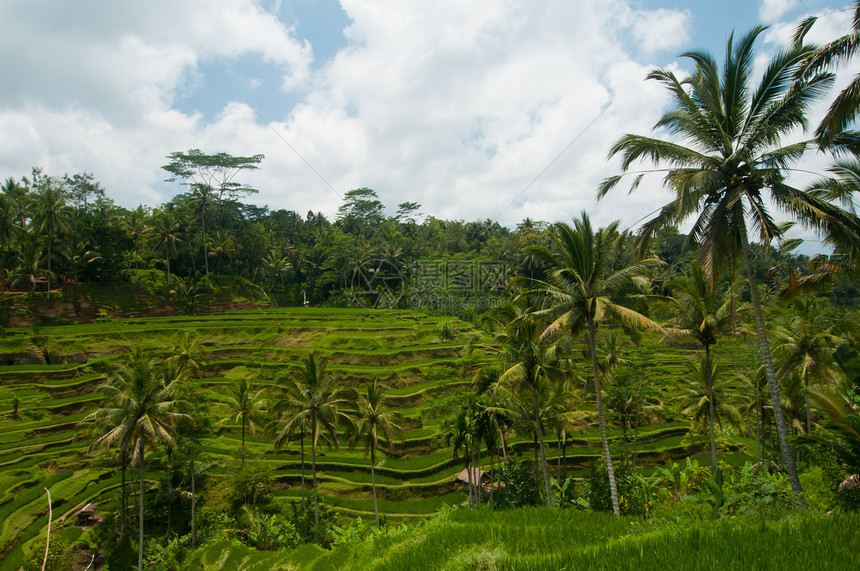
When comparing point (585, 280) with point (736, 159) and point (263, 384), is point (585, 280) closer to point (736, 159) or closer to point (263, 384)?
point (736, 159)

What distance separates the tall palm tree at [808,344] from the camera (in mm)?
15203

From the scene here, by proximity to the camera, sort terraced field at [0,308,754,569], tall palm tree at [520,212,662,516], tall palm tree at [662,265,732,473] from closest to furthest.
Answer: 1. tall palm tree at [520,212,662,516]
2. tall palm tree at [662,265,732,473]
3. terraced field at [0,308,754,569]

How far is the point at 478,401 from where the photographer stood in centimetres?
1803

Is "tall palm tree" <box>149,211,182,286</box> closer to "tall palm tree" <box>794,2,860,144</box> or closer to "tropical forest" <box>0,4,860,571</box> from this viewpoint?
"tropical forest" <box>0,4,860,571</box>

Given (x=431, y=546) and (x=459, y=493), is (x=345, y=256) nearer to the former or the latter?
(x=459, y=493)

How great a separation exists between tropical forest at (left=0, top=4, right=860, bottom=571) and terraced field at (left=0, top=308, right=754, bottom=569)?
18 centimetres

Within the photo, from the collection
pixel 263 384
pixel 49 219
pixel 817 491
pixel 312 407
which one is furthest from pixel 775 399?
pixel 49 219

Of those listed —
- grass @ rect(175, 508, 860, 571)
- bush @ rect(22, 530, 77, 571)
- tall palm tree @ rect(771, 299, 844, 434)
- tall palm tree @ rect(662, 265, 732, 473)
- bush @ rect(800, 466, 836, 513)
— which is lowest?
bush @ rect(22, 530, 77, 571)

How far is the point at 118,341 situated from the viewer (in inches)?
1350

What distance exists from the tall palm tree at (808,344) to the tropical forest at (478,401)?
108 mm

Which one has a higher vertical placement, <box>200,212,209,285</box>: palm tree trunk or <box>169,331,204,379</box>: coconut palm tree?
<box>200,212,209,285</box>: palm tree trunk

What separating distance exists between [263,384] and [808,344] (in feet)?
99.2

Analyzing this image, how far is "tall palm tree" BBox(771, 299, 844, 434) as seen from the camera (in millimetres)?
15203

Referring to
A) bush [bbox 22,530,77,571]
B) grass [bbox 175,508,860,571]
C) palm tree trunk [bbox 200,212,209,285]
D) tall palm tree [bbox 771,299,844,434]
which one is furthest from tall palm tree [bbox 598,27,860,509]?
palm tree trunk [bbox 200,212,209,285]
